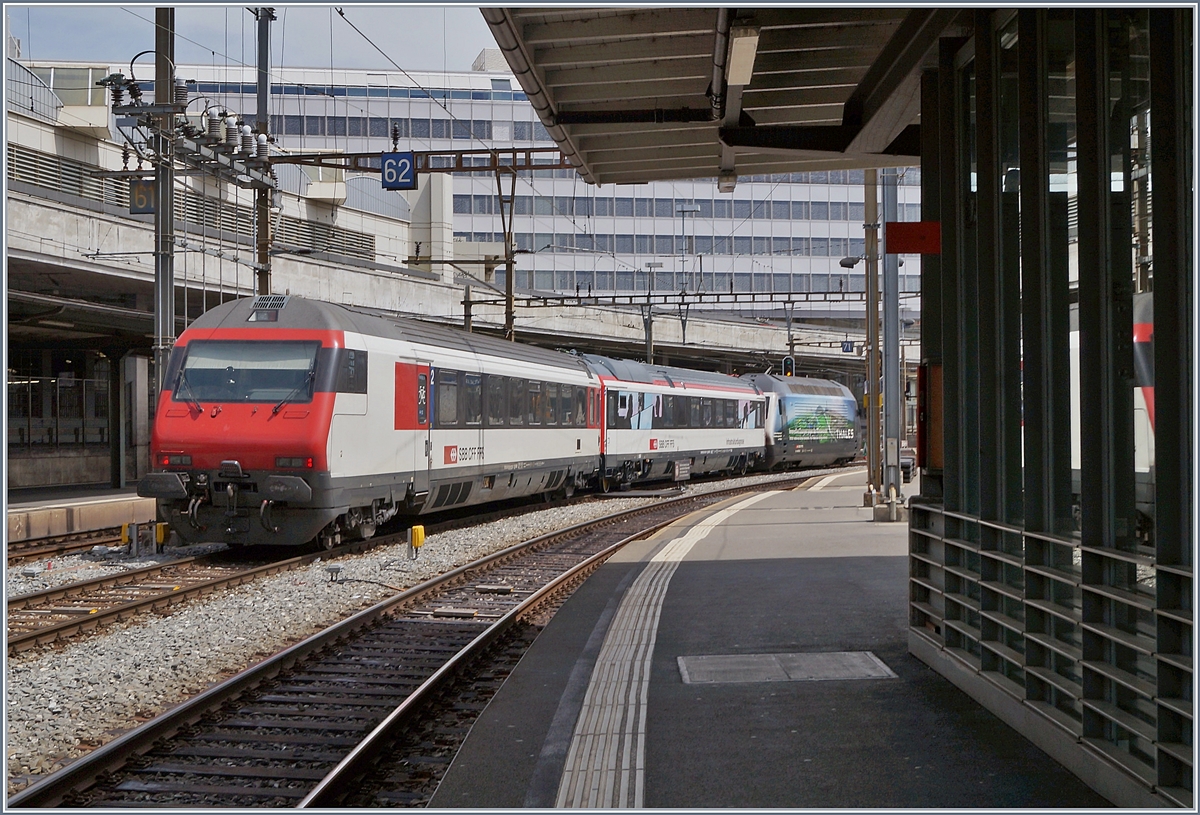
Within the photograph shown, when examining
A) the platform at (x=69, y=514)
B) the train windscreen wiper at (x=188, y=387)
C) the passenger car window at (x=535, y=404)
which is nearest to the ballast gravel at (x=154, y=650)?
the train windscreen wiper at (x=188, y=387)

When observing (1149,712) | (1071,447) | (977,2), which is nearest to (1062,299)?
(1071,447)

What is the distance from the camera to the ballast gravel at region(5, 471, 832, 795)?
724 cm

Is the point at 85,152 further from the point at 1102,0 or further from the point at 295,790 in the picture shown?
the point at 1102,0

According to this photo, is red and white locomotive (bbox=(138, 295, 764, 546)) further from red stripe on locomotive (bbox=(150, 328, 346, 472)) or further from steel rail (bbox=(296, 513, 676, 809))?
steel rail (bbox=(296, 513, 676, 809))

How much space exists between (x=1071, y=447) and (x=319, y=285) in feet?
89.9

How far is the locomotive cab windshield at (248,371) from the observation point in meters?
14.3

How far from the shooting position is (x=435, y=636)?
1033 centimetres

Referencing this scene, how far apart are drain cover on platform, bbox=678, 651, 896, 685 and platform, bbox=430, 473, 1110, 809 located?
0.07 ft

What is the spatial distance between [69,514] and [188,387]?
21.8ft

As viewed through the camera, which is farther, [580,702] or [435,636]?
[435,636]

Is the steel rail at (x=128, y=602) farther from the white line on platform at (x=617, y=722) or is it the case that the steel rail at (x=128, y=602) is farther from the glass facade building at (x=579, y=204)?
the glass facade building at (x=579, y=204)

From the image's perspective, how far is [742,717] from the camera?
6895mm

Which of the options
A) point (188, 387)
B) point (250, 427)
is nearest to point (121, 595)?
point (250, 427)

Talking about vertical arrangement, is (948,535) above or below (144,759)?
above
